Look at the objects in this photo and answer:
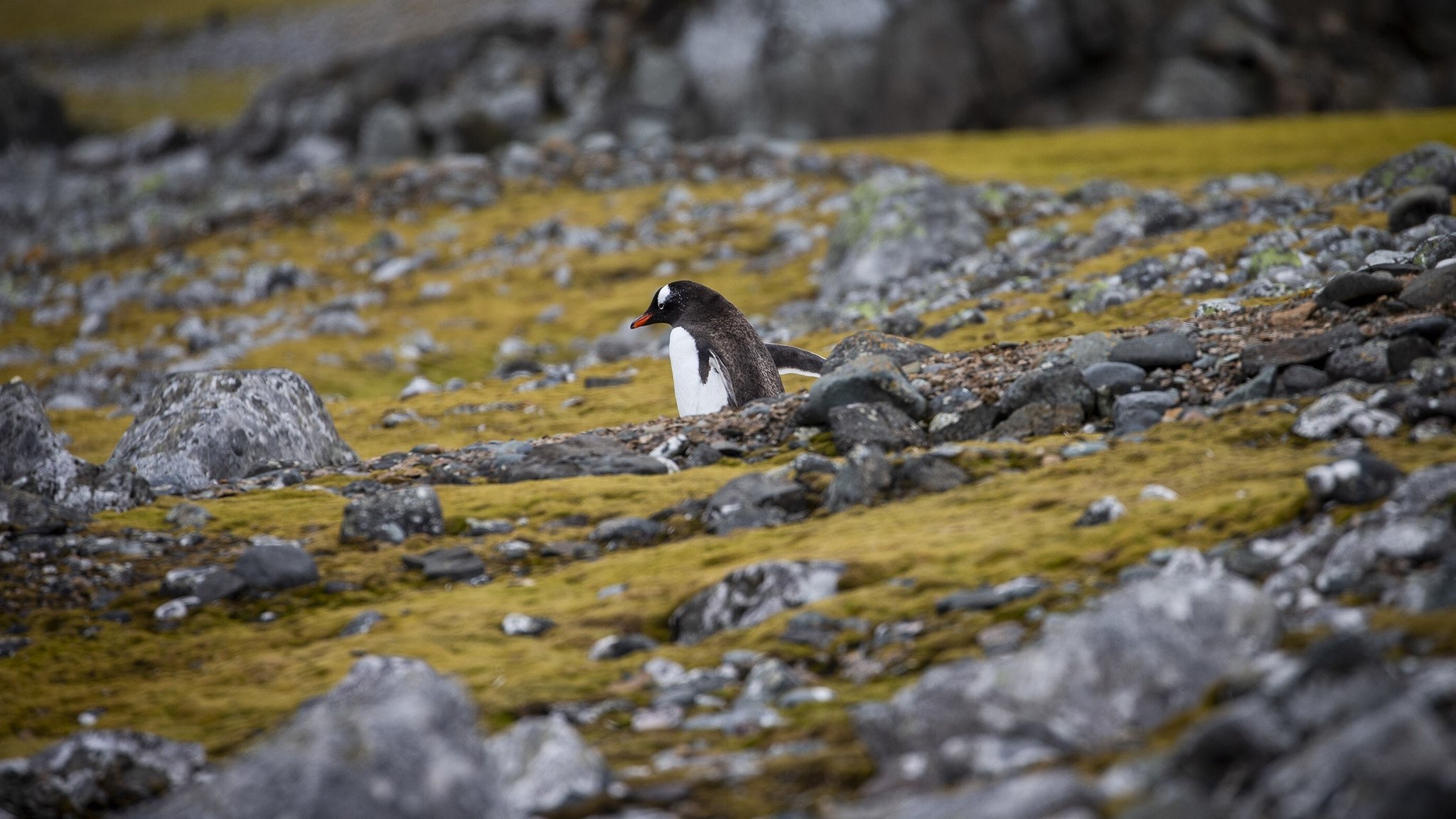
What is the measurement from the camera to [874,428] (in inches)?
280

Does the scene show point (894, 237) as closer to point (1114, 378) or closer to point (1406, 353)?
point (1114, 378)

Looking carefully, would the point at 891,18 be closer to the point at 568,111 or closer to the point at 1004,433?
the point at 568,111

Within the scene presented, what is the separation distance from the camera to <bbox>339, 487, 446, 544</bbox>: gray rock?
6652mm

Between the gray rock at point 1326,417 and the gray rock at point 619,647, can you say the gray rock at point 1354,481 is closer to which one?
the gray rock at point 1326,417

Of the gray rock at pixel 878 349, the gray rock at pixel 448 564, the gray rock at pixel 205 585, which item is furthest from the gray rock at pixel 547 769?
the gray rock at pixel 878 349

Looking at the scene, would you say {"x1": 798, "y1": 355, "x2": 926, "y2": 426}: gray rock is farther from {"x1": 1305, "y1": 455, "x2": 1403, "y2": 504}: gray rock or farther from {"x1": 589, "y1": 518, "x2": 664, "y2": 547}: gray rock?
{"x1": 1305, "y1": 455, "x2": 1403, "y2": 504}: gray rock

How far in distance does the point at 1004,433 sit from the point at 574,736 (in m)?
3.88

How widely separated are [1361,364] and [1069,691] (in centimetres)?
379

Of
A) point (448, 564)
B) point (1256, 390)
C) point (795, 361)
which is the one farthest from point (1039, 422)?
point (448, 564)

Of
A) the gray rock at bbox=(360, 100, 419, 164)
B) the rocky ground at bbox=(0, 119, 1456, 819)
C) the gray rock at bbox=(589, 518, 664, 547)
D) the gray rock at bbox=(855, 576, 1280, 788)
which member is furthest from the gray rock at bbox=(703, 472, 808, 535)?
the gray rock at bbox=(360, 100, 419, 164)

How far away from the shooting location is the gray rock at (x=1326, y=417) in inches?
229

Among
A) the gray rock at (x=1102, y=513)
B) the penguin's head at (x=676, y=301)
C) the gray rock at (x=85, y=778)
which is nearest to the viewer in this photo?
the gray rock at (x=85, y=778)

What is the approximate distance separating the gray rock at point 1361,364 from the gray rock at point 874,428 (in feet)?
7.15

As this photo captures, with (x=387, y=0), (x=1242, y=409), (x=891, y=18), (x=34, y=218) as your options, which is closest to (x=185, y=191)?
(x=34, y=218)
